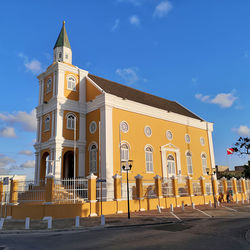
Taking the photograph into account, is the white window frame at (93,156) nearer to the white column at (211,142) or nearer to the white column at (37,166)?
the white column at (37,166)

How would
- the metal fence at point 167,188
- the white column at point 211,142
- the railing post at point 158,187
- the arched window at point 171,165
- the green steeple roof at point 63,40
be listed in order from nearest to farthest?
the railing post at point 158,187 → the metal fence at point 167,188 → the arched window at point 171,165 → the green steeple roof at point 63,40 → the white column at point 211,142

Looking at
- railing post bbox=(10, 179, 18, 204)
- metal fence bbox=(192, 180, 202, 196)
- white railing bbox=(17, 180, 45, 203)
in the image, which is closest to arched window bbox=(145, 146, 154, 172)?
metal fence bbox=(192, 180, 202, 196)

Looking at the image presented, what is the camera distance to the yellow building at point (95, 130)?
2417 cm

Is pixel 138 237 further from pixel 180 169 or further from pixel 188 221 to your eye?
pixel 180 169

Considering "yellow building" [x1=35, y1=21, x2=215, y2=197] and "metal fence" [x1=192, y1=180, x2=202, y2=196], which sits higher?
"yellow building" [x1=35, y1=21, x2=215, y2=197]

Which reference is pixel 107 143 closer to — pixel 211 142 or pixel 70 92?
pixel 70 92

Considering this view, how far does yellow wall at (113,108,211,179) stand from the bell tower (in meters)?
9.26

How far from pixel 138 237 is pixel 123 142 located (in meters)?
15.7

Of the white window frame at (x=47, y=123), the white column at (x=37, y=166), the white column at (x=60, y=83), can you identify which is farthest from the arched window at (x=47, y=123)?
the white column at (x=60, y=83)

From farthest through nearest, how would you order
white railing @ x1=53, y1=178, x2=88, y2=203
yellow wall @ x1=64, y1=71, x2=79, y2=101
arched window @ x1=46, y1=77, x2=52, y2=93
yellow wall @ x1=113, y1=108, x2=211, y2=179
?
arched window @ x1=46, y1=77, x2=52, y2=93, yellow wall @ x1=64, y1=71, x2=79, y2=101, yellow wall @ x1=113, y1=108, x2=211, y2=179, white railing @ x1=53, y1=178, x2=88, y2=203

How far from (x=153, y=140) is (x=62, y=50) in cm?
1432

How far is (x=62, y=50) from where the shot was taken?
1157 inches

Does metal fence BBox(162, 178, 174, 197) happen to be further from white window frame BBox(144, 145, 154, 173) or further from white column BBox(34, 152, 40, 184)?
white column BBox(34, 152, 40, 184)

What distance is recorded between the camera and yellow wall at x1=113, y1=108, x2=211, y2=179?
2537 cm
